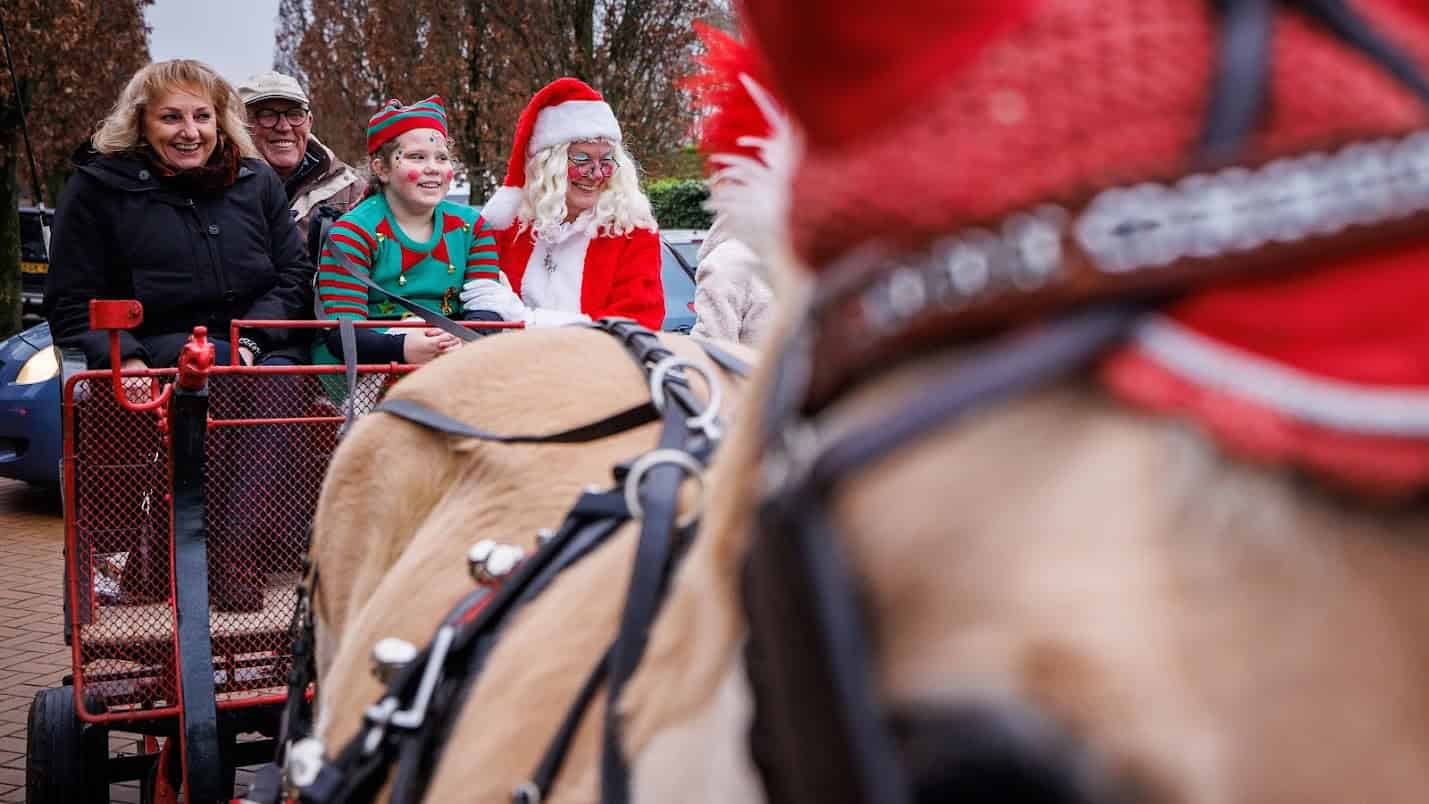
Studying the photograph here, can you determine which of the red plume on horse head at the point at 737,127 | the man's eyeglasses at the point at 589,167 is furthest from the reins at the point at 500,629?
the man's eyeglasses at the point at 589,167

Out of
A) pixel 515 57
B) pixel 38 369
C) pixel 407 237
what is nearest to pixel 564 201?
pixel 407 237

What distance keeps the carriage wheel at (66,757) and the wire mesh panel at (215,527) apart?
93 mm

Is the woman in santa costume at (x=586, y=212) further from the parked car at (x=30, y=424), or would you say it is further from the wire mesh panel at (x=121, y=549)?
the parked car at (x=30, y=424)

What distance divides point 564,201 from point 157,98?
1.18 meters

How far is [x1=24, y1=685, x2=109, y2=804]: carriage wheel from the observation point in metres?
3.18

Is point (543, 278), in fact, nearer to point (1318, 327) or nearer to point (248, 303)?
point (248, 303)

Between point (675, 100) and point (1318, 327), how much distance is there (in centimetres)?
1535

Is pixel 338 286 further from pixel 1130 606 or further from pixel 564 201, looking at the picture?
pixel 1130 606

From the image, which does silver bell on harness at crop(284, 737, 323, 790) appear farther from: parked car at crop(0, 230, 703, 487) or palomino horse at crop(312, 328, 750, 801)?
parked car at crop(0, 230, 703, 487)

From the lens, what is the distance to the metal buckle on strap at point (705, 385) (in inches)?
65.5

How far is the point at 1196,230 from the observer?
60 cm

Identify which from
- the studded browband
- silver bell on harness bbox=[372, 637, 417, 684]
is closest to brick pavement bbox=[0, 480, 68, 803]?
silver bell on harness bbox=[372, 637, 417, 684]

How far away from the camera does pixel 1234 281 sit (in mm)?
594

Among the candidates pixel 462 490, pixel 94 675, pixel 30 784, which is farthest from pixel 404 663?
pixel 30 784
